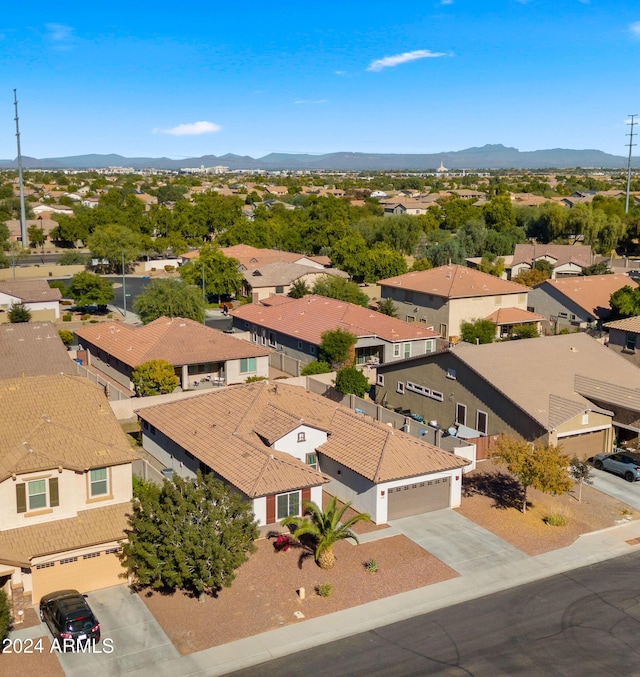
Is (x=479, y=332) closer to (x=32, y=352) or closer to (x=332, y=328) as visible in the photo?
(x=332, y=328)

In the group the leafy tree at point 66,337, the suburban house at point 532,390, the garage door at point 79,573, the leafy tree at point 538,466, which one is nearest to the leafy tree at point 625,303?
the suburban house at point 532,390

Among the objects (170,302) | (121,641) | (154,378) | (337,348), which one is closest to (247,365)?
(337,348)

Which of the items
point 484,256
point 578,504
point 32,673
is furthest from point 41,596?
point 484,256

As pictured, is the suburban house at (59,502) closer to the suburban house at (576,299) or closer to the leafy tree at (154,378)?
the leafy tree at (154,378)

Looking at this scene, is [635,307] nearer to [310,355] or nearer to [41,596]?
[310,355]

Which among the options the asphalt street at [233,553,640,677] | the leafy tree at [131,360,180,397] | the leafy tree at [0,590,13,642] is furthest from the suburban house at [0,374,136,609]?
the leafy tree at [131,360,180,397]

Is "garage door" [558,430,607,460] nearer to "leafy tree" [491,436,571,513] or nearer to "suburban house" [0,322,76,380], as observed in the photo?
"leafy tree" [491,436,571,513]
